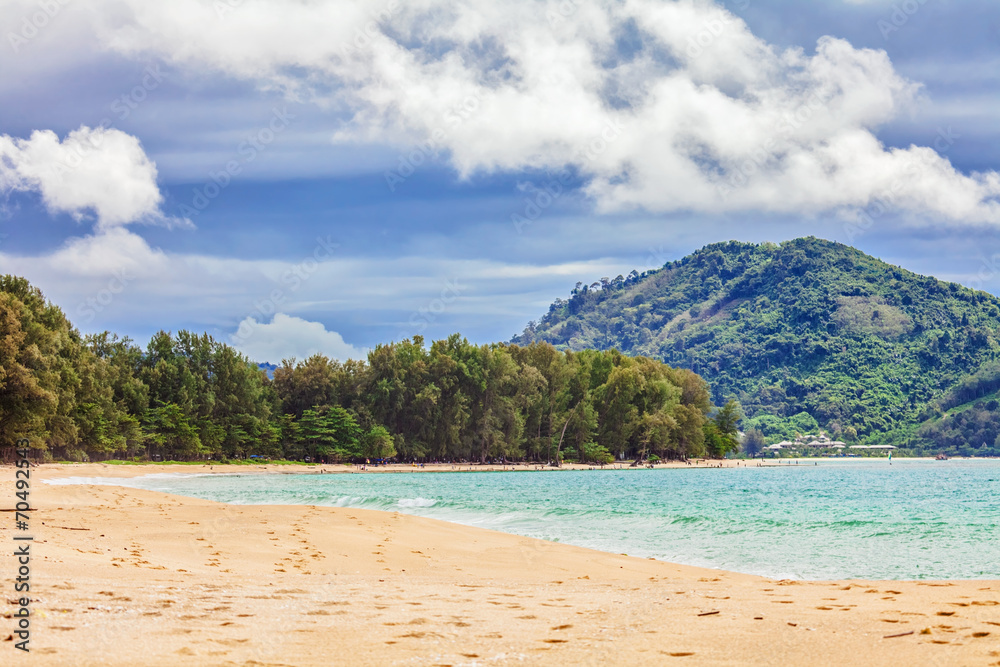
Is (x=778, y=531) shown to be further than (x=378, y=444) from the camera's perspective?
No

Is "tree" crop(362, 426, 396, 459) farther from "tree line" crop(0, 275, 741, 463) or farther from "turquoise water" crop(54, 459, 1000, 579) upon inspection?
"turquoise water" crop(54, 459, 1000, 579)

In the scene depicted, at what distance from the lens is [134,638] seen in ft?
21.2

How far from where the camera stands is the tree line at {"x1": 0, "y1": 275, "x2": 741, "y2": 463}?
87062mm

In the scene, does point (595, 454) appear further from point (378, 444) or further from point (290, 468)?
point (290, 468)

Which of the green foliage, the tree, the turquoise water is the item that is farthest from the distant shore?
the turquoise water

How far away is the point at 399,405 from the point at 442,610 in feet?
302

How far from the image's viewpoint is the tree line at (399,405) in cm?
8706

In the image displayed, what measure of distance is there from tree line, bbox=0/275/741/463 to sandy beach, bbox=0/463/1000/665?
7075cm

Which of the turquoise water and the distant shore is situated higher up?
the turquoise water

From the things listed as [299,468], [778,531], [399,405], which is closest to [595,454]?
[399,405]

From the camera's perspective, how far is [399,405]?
327ft

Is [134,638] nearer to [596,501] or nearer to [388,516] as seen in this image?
[388,516]

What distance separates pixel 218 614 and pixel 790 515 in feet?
92.4

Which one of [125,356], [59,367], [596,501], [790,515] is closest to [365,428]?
[125,356]
